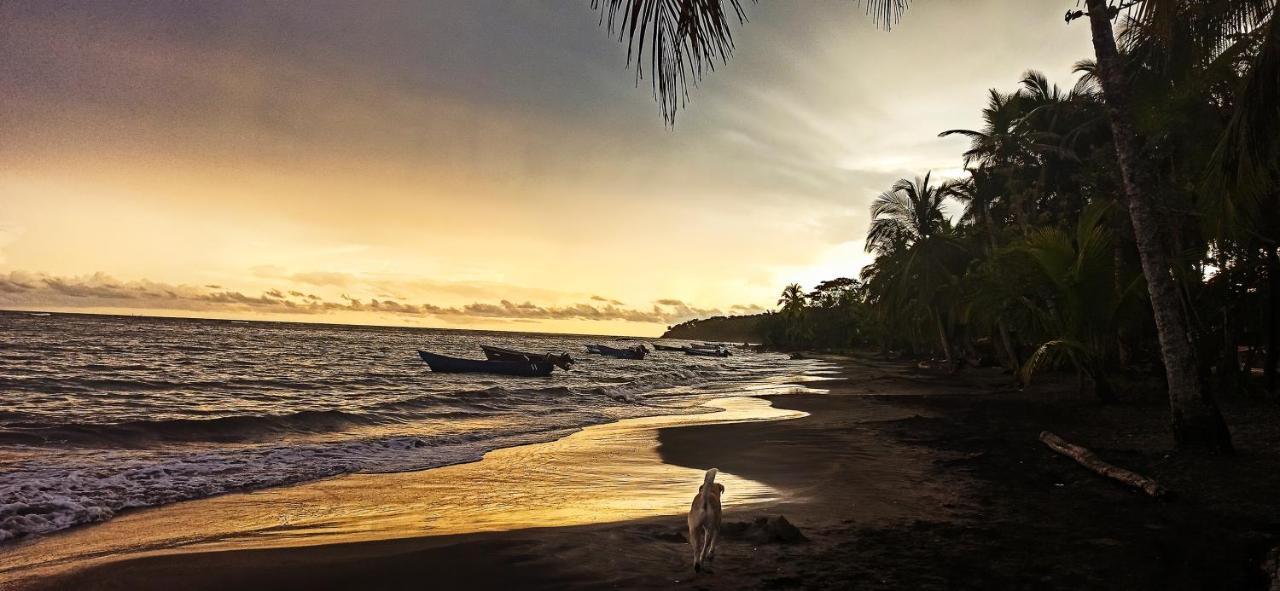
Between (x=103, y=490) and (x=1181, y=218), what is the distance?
59.2 feet

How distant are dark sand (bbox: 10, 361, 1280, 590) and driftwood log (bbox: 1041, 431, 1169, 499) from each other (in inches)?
4.1

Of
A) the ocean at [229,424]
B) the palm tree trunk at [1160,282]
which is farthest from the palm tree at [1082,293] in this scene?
the ocean at [229,424]

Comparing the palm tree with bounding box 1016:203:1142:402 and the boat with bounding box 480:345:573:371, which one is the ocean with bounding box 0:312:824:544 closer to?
the boat with bounding box 480:345:573:371

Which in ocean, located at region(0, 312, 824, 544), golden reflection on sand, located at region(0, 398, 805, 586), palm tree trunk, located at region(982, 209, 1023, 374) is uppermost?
palm tree trunk, located at region(982, 209, 1023, 374)

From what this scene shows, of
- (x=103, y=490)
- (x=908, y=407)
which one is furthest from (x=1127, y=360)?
(x=103, y=490)

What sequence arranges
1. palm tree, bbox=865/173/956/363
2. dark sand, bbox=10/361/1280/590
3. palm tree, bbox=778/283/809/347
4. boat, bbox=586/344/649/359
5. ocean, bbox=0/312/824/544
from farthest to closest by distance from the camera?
palm tree, bbox=778/283/809/347 < boat, bbox=586/344/649/359 < palm tree, bbox=865/173/956/363 < ocean, bbox=0/312/824/544 < dark sand, bbox=10/361/1280/590

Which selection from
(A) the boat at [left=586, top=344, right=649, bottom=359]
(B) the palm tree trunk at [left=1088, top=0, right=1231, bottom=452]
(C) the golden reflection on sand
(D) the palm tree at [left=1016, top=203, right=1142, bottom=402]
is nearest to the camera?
(C) the golden reflection on sand

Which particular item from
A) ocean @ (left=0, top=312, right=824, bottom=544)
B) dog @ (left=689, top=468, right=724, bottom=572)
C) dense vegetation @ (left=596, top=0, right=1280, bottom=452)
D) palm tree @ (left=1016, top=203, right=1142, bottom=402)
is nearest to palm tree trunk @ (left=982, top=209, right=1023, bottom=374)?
dense vegetation @ (left=596, top=0, right=1280, bottom=452)

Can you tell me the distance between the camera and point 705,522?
463cm

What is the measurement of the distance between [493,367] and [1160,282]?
3465 cm

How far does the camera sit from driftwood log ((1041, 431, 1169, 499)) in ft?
20.7

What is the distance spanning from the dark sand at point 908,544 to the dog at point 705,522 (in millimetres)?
139

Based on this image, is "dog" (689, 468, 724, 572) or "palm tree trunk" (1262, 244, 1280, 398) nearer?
"dog" (689, 468, 724, 572)

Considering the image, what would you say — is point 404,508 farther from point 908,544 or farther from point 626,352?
point 626,352
